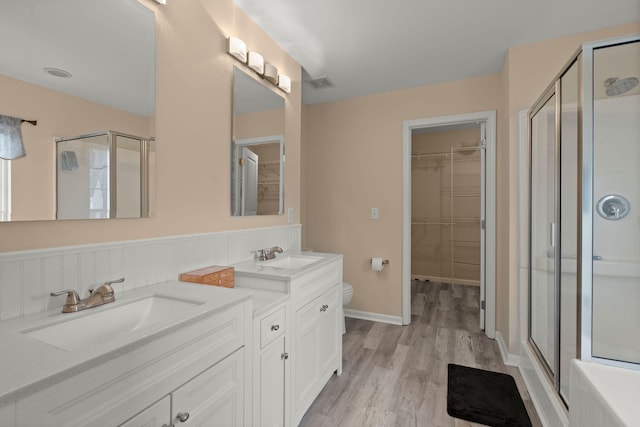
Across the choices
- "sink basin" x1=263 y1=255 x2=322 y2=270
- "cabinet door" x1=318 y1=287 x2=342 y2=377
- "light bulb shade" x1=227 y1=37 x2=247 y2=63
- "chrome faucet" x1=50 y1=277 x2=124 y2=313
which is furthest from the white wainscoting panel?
"light bulb shade" x1=227 y1=37 x2=247 y2=63

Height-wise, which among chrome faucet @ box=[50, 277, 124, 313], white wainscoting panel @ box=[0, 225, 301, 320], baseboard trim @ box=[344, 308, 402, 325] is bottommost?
baseboard trim @ box=[344, 308, 402, 325]

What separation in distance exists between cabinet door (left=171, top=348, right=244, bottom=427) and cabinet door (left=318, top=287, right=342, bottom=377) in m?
0.78

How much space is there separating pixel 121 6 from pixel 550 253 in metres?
2.58

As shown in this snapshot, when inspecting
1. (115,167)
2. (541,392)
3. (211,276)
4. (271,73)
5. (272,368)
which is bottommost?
(541,392)

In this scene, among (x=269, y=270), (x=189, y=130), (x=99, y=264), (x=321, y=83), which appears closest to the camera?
(x=99, y=264)

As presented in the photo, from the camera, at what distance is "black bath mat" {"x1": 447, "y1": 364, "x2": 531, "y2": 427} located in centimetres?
171

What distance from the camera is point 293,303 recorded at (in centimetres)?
153

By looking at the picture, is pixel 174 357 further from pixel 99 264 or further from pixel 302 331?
pixel 302 331

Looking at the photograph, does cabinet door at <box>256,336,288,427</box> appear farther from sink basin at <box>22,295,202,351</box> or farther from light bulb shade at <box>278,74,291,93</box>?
light bulb shade at <box>278,74,291,93</box>

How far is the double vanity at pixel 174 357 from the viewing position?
2.06 ft

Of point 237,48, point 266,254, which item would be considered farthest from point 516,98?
point 266,254

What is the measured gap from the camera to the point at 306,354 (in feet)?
5.55

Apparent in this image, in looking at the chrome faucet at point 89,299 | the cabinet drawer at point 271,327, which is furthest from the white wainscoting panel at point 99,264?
the cabinet drawer at point 271,327

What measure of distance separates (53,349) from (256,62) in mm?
1838
